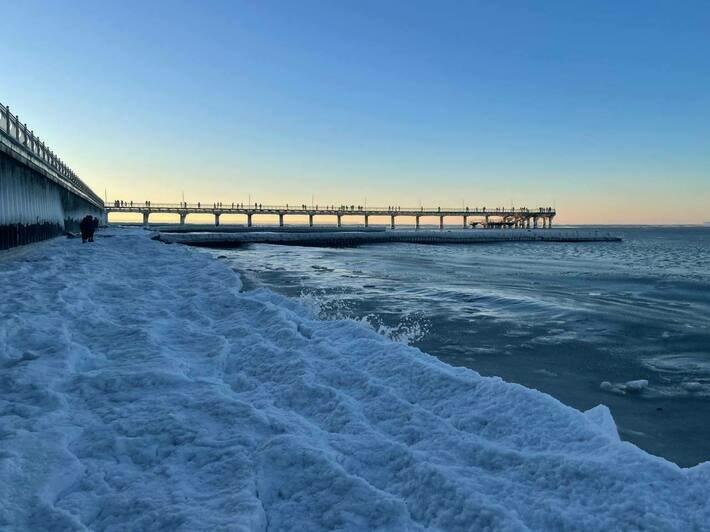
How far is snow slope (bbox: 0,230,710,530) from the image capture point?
2508mm

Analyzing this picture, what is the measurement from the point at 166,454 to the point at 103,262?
44.0 feet

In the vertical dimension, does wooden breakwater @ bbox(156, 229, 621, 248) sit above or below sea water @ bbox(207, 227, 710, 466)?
above

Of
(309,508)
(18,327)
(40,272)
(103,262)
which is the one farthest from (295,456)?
(103,262)

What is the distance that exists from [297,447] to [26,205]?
20933 mm

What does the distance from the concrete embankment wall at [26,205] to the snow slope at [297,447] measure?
12.8 meters

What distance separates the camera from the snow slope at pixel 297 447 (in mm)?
2508

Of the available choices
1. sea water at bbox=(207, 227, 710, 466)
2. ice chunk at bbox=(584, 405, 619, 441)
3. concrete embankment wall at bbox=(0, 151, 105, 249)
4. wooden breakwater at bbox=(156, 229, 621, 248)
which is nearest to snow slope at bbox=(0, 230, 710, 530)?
ice chunk at bbox=(584, 405, 619, 441)

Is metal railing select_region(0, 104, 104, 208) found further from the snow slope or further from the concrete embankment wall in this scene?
the snow slope

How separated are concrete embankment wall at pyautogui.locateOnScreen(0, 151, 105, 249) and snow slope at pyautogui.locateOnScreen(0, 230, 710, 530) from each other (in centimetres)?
1276

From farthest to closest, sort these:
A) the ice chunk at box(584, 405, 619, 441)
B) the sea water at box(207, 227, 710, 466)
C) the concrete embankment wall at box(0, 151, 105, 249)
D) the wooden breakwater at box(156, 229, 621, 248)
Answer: the wooden breakwater at box(156, 229, 621, 248), the concrete embankment wall at box(0, 151, 105, 249), the sea water at box(207, 227, 710, 466), the ice chunk at box(584, 405, 619, 441)

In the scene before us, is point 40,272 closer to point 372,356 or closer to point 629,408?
point 372,356

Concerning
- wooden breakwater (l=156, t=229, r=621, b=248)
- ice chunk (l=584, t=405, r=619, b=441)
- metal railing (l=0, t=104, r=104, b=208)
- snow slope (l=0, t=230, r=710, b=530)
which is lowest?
ice chunk (l=584, t=405, r=619, b=441)

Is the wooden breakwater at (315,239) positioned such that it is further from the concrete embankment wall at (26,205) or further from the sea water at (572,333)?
the sea water at (572,333)

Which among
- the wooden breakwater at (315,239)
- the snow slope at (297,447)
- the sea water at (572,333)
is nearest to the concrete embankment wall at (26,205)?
the sea water at (572,333)
